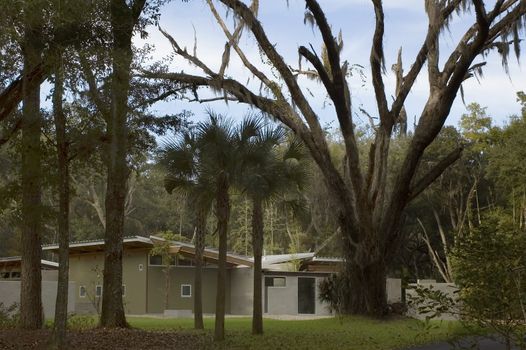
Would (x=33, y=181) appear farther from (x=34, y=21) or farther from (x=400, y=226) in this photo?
(x=400, y=226)

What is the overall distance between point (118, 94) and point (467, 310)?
24.1 ft

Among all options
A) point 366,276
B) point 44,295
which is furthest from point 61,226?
point 44,295

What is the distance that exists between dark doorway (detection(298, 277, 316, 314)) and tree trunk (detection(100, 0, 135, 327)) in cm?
1948

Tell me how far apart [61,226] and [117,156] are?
2.19 metres

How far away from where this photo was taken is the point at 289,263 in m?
38.0

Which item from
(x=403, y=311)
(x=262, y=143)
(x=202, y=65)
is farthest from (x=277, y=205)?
(x=403, y=311)

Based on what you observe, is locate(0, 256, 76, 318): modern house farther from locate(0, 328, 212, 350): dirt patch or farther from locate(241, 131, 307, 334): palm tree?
locate(241, 131, 307, 334): palm tree

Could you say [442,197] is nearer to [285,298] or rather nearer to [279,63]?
[285,298]

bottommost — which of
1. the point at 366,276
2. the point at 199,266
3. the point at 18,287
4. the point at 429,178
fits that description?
the point at 18,287

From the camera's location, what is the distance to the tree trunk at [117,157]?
13.0 metres

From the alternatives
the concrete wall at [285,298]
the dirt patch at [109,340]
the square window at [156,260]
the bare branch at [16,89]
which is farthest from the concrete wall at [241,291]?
the bare branch at [16,89]

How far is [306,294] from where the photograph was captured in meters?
36.1

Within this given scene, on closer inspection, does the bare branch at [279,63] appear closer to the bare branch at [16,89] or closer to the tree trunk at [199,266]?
the tree trunk at [199,266]

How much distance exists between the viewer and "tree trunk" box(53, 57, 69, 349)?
491 inches
